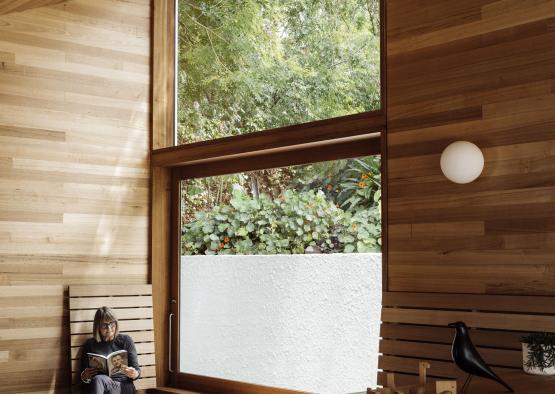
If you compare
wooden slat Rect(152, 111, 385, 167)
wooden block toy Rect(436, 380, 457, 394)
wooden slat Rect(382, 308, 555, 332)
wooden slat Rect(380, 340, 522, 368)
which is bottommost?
wooden slat Rect(380, 340, 522, 368)

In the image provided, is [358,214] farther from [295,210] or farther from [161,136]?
[161,136]

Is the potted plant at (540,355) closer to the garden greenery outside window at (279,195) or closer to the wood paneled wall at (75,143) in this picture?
the garden greenery outside window at (279,195)

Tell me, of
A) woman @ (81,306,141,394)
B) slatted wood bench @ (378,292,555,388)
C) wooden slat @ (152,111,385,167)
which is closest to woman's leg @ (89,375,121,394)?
woman @ (81,306,141,394)

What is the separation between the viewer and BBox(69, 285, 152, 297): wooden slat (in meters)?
6.16

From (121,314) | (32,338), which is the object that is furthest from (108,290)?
(32,338)

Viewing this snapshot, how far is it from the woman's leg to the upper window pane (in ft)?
6.50

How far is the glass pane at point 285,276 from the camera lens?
5113 mm

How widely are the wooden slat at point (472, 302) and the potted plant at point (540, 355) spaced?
1.48ft

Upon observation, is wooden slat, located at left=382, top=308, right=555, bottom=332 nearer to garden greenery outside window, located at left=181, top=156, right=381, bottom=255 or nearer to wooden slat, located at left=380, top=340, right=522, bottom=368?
wooden slat, located at left=380, top=340, right=522, bottom=368

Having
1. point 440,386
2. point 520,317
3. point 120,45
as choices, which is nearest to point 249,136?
point 120,45

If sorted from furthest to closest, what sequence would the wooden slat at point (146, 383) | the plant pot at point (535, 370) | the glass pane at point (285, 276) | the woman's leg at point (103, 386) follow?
the wooden slat at point (146, 383)
the woman's leg at point (103, 386)
the glass pane at point (285, 276)
the plant pot at point (535, 370)

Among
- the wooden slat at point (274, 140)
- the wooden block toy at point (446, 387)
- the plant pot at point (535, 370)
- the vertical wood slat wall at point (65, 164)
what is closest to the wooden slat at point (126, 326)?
the vertical wood slat wall at point (65, 164)

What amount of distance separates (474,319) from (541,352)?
76cm

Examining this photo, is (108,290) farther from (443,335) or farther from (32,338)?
(443,335)
